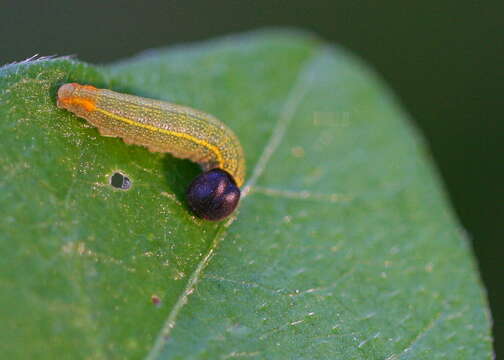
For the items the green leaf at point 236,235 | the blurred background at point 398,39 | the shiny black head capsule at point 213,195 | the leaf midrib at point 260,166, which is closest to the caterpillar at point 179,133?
the shiny black head capsule at point 213,195

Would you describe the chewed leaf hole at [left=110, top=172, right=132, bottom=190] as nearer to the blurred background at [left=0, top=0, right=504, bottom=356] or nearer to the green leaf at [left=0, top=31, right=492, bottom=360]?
the green leaf at [left=0, top=31, right=492, bottom=360]

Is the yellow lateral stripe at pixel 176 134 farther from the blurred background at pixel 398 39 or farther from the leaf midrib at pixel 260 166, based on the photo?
the blurred background at pixel 398 39

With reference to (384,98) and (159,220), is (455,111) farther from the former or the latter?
(159,220)

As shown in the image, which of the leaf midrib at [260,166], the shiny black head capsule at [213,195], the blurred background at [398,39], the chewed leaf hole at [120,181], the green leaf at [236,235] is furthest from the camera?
the blurred background at [398,39]

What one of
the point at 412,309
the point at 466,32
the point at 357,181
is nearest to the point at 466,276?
the point at 412,309

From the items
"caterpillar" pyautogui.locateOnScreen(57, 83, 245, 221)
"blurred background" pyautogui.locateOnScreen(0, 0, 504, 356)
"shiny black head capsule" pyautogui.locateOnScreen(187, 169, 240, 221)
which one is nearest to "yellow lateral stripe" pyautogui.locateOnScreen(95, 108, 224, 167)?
"caterpillar" pyautogui.locateOnScreen(57, 83, 245, 221)

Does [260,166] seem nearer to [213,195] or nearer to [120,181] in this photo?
[213,195]

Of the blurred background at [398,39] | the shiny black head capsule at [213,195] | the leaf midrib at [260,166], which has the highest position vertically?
the shiny black head capsule at [213,195]
